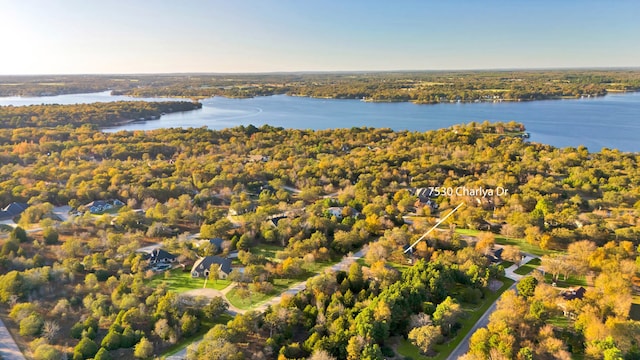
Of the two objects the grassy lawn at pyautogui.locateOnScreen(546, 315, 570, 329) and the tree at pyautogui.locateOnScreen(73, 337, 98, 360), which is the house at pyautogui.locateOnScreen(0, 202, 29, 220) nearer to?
the tree at pyautogui.locateOnScreen(73, 337, 98, 360)

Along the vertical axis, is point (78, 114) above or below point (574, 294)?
above

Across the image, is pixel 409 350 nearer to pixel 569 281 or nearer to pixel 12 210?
pixel 569 281

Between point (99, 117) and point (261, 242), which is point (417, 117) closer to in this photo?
point (99, 117)

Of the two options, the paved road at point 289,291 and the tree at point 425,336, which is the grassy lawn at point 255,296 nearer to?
the paved road at point 289,291

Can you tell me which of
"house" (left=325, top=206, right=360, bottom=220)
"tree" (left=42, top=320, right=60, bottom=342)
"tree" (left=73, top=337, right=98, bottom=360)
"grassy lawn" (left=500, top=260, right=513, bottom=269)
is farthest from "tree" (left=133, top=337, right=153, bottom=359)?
"grassy lawn" (left=500, top=260, right=513, bottom=269)

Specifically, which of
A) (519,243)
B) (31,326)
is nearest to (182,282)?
(31,326)

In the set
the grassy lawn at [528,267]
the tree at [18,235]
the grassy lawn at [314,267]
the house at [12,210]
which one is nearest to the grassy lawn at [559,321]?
the grassy lawn at [528,267]

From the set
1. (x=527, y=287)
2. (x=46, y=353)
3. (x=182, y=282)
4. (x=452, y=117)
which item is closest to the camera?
(x=46, y=353)
